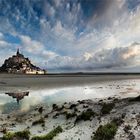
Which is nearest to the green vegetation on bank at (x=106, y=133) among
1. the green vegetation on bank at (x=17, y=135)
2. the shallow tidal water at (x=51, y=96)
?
the green vegetation on bank at (x=17, y=135)

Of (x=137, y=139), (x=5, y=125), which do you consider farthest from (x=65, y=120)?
(x=137, y=139)

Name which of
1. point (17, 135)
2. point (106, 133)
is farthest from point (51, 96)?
point (106, 133)

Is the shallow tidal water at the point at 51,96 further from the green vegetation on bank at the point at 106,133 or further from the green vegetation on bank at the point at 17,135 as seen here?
the green vegetation on bank at the point at 106,133

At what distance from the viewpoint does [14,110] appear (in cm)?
2619

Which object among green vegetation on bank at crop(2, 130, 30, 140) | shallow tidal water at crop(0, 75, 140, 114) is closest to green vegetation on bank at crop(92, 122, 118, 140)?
green vegetation on bank at crop(2, 130, 30, 140)

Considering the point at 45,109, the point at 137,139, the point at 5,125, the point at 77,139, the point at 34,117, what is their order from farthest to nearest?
the point at 45,109 → the point at 34,117 → the point at 5,125 → the point at 77,139 → the point at 137,139

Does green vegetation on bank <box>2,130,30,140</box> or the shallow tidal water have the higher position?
the shallow tidal water

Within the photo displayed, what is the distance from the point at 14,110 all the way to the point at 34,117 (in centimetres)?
440

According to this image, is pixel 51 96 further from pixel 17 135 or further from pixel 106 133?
pixel 106 133

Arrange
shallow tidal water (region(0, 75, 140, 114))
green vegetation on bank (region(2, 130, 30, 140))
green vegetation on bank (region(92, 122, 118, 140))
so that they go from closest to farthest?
green vegetation on bank (region(92, 122, 118, 140))
green vegetation on bank (region(2, 130, 30, 140))
shallow tidal water (region(0, 75, 140, 114))

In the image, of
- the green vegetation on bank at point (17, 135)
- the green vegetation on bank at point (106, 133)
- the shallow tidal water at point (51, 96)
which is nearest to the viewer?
the green vegetation on bank at point (106, 133)

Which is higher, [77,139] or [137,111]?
[137,111]

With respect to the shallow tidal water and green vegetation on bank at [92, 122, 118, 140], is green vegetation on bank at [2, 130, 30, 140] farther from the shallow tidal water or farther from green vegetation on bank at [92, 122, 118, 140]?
the shallow tidal water

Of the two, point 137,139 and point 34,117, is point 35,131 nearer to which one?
point 34,117
